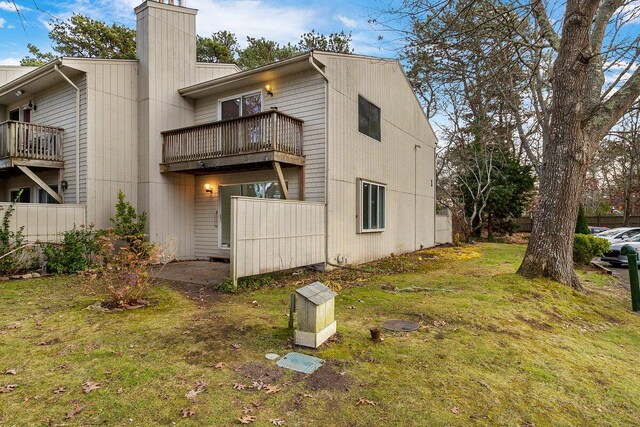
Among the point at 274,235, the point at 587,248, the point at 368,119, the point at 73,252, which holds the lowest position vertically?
the point at 587,248

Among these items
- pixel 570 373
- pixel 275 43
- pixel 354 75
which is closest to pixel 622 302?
pixel 570 373

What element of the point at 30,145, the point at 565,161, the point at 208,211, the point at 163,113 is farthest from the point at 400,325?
the point at 30,145

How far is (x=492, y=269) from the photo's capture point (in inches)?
→ 394

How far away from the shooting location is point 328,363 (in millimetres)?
3586

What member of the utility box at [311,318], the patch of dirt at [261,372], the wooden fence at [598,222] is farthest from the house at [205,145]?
the wooden fence at [598,222]

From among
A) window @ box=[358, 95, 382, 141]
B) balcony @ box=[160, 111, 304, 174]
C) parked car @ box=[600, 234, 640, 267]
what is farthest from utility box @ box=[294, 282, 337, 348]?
parked car @ box=[600, 234, 640, 267]

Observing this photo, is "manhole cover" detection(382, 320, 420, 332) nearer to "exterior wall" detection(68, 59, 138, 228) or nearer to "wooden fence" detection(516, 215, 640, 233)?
"exterior wall" detection(68, 59, 138, 228)

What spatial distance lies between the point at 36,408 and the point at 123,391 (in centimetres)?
58

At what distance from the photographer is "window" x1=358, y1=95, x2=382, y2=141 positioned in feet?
34.6

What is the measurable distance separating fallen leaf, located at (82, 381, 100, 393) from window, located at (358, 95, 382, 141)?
901 centimetres

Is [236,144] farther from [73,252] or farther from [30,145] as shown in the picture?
[30,145]

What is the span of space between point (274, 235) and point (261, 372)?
14.1 ft

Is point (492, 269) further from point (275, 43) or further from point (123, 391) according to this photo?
point (275, 43)

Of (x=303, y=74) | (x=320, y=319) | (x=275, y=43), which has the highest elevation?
(x=275, y=43)
